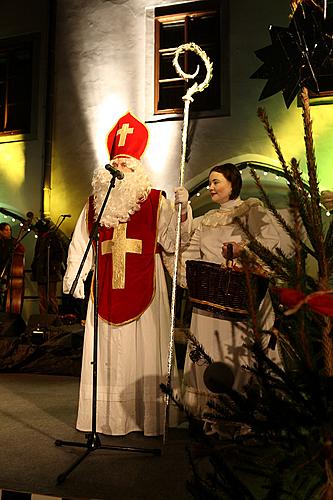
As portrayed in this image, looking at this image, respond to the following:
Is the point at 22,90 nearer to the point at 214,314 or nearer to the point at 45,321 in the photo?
the point at 45,321

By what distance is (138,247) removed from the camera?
3969 mm

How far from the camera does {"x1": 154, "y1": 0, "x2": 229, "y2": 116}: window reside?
28.2ft

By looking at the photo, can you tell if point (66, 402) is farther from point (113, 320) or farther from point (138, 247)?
point (138, 247)

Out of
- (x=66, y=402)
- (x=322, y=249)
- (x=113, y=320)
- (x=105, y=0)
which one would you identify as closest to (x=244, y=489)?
(x=322, y=249)

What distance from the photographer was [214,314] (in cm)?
367

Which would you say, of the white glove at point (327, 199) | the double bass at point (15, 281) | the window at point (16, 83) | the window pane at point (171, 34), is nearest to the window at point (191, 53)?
the window pane at point (171, 34)

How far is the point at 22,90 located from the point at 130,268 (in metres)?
7.40

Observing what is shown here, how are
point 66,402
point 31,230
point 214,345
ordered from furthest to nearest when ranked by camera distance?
1. point 31,230
2. point 66,402
3. point 214,345

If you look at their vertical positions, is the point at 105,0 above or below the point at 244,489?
above

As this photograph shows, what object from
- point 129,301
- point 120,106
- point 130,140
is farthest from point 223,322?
point 120,106

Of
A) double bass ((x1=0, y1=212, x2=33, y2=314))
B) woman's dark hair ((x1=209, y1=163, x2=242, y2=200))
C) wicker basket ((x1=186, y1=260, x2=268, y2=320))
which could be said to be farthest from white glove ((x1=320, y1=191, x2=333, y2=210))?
double bass ((x1=0, y1=212, x2=33, y2=314))

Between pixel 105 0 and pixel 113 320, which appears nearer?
pixel 113 320

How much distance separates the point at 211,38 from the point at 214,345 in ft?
21.8

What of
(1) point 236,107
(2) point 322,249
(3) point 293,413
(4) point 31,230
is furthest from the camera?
(4) point 31,230
